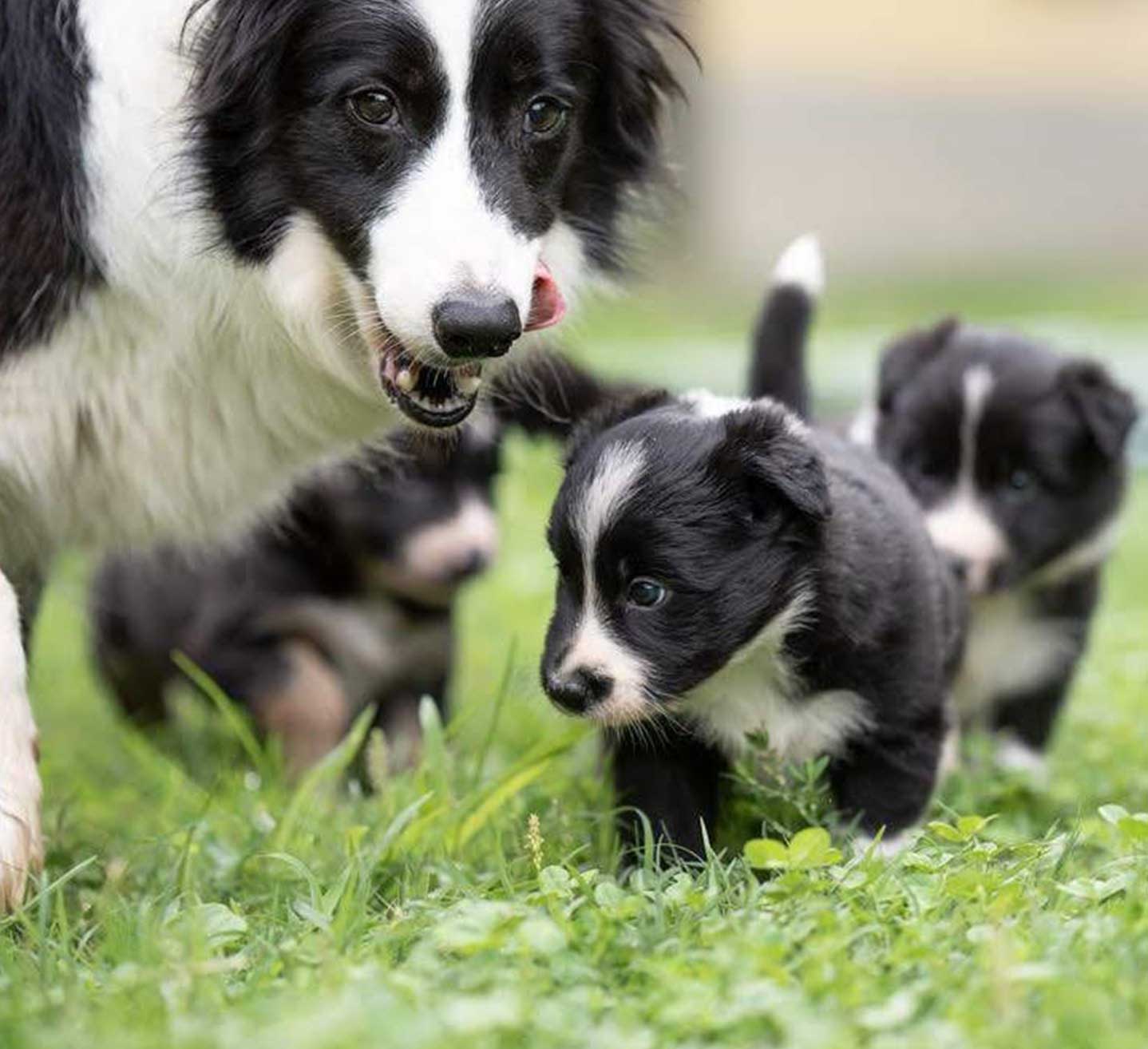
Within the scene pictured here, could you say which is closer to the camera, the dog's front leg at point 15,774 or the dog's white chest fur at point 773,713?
the dog's front leg at point 15,774

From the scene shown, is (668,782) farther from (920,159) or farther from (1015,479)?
(920,159)

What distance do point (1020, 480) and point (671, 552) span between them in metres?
1.78

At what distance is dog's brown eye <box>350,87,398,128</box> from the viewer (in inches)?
138

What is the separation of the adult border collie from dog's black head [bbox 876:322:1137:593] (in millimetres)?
1346

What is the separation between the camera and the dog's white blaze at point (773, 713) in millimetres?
3725

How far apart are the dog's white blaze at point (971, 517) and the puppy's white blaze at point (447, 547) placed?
1.27m

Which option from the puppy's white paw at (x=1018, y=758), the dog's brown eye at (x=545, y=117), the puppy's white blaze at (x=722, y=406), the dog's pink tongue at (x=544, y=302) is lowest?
the puppy's white paw at (x=1018, y=758)

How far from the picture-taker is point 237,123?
3.62 meters

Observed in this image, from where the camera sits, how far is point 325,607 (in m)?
5.81

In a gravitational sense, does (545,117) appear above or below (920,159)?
above

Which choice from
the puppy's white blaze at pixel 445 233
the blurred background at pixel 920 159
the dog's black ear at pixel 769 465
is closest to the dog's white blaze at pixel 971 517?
the dog's black ear at pixel 769 465

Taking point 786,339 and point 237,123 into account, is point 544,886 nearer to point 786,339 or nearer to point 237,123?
point 237,123

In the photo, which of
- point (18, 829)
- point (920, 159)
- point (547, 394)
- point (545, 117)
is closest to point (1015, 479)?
point (547, 394)

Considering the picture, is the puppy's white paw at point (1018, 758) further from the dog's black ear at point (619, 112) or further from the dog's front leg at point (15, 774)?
the dog's front leg at point (15, 774)
